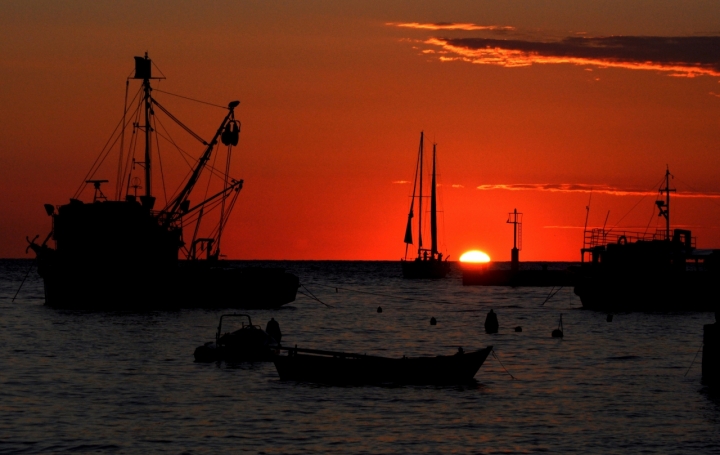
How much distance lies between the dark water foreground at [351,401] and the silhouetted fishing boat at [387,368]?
1.98 feet

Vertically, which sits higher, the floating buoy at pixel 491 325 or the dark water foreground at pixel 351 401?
the floating buoy at pixel 491 325

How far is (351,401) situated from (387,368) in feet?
13.7

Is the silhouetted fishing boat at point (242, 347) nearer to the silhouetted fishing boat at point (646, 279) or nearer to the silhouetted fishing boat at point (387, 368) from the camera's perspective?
the silhouetted fishing boat at point (387, 368)

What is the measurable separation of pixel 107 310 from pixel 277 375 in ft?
198

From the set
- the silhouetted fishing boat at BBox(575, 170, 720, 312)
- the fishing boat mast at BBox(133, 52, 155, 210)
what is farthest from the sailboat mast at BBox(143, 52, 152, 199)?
the silhouetted fishing boat at BBox(575, 170, 720, 312)

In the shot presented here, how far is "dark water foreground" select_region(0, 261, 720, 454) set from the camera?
40.1 meters

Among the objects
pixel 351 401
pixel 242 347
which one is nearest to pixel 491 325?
pixel 242 347

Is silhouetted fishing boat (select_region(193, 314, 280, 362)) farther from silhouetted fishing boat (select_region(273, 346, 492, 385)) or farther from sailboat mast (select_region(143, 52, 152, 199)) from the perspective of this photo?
sailboat mast (select_region(143, 52, 152, 199))

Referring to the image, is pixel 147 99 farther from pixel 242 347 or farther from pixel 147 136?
pixel 242 347

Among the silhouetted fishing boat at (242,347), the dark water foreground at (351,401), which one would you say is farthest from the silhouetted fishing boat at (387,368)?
the silhouetted fishing boat at (242,347)

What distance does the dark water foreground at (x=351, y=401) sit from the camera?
4012cm

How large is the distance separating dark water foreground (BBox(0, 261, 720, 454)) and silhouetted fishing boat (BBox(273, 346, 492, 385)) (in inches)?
23.7

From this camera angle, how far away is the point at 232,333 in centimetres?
6319

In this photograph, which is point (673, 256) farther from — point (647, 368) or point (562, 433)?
point (562, 433)
